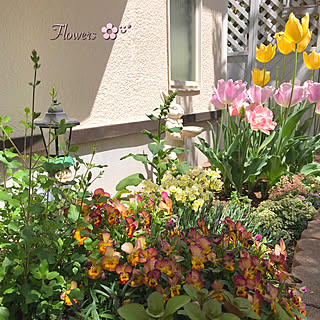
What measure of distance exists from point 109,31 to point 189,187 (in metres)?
1.65

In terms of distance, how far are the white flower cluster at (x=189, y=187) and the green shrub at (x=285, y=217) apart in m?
0.40

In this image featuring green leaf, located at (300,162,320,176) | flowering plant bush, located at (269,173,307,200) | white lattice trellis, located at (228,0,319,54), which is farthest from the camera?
white lattice trellis, located at (228,0,319,54)

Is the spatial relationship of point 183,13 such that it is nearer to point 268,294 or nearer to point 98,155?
point 98,155

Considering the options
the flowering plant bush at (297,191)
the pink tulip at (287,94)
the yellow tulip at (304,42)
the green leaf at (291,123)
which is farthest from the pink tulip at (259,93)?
the flowering plant bush at (297,191)

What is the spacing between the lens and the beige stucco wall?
2377 millimetres

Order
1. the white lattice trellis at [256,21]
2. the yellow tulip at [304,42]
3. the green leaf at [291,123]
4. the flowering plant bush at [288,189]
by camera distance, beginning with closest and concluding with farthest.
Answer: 1. the flowering plant bush at [288,189]
2. the yellow tulip at [304,42]
3. the green leaf at [291,123]
4. the white lattice trellis at [256,21]

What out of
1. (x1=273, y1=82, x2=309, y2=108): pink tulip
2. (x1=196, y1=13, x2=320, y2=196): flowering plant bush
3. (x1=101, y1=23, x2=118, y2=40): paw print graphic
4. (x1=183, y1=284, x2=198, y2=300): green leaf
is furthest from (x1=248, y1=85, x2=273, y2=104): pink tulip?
(x1=183, y1=284, x2=198, y2=300): green leaf

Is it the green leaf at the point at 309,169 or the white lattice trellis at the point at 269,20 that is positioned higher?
the white lattice trellis at the point at 269,20

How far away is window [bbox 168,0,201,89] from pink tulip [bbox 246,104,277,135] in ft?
5.06

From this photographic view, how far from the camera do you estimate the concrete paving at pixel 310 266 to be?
1.41 metres

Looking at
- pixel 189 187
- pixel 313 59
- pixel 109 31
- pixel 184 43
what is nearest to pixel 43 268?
pixel 189 187

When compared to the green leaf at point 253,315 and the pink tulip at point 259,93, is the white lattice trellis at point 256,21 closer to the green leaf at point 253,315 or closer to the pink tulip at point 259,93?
the pink tulip at point 259,93

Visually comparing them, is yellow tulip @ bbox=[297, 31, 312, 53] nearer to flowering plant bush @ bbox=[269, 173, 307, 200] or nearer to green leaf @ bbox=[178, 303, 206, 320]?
flowering plant bush @ bbox=[269, 173, 307, 200]

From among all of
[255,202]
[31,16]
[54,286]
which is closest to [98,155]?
[31,16]
